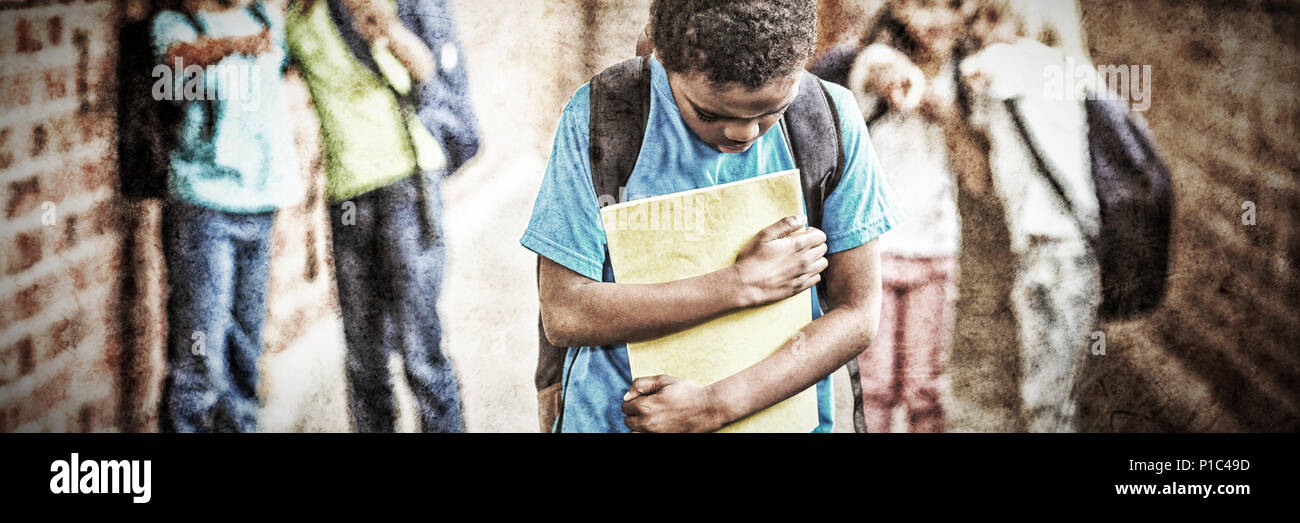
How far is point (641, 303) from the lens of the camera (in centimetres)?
252

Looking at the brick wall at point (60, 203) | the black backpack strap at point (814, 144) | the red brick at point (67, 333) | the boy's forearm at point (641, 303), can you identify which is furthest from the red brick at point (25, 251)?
the black backpack strap at point (814, 144)

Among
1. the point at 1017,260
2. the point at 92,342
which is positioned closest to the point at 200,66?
the point at 92,342

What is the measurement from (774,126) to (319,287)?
163 cm

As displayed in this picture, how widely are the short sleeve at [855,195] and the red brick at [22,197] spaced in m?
2.69

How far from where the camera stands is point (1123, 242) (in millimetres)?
2729

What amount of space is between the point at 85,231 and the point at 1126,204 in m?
3.62

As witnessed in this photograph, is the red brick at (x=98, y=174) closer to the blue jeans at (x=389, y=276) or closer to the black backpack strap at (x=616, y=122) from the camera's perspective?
the blue jeans at (x=389, y=276)

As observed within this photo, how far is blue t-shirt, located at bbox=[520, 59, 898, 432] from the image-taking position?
100.0 inches

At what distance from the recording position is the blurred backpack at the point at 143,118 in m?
2.63

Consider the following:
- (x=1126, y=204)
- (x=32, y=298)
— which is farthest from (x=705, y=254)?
(x=32, y=298)

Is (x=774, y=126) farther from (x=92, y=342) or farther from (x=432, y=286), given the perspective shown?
(x=92, y=342)

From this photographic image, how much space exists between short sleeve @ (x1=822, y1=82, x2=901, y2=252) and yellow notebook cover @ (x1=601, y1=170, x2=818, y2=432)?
144mm

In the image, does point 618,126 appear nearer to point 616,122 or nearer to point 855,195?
point 616,122

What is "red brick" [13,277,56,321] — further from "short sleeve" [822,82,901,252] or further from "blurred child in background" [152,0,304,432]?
"short sleeve" [822,82,901,252]
